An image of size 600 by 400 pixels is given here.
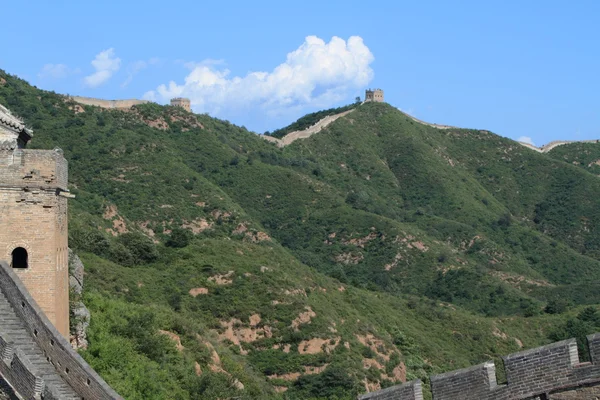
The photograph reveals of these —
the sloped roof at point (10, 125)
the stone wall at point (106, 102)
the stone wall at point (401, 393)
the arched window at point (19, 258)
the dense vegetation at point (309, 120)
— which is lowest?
the stone wall at point (401, 393)

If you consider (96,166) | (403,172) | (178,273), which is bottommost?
(178,273)

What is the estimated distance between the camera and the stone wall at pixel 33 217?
18.3 metres

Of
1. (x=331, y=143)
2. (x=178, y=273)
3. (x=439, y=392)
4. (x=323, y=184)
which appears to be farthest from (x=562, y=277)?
(x=439, y=392)

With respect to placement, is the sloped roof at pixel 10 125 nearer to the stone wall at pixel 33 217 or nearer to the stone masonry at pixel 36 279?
the stone masonry at pixel 36 279

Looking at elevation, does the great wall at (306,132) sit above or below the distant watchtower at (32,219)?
above

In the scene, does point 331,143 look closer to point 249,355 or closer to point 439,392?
point 249,355

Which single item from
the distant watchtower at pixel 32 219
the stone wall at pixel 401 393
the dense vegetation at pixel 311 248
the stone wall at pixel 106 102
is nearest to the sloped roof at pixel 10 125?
the distant watchtower at pixel 32 219

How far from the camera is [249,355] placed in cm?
4181

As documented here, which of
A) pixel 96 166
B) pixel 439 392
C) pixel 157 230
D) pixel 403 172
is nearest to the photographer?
pixel 439 392

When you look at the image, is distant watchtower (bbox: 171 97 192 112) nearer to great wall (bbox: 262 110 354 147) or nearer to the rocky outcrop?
great wall (bbox: 262 110 354 147)

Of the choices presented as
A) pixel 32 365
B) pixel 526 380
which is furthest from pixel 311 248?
pixel 526 380

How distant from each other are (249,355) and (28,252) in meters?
24.3

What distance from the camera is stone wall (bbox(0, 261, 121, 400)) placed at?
14.8 meters

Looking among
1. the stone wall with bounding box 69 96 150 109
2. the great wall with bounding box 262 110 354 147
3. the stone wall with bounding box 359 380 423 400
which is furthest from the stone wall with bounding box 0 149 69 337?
the great wall with bounding box 262 110 354 147
